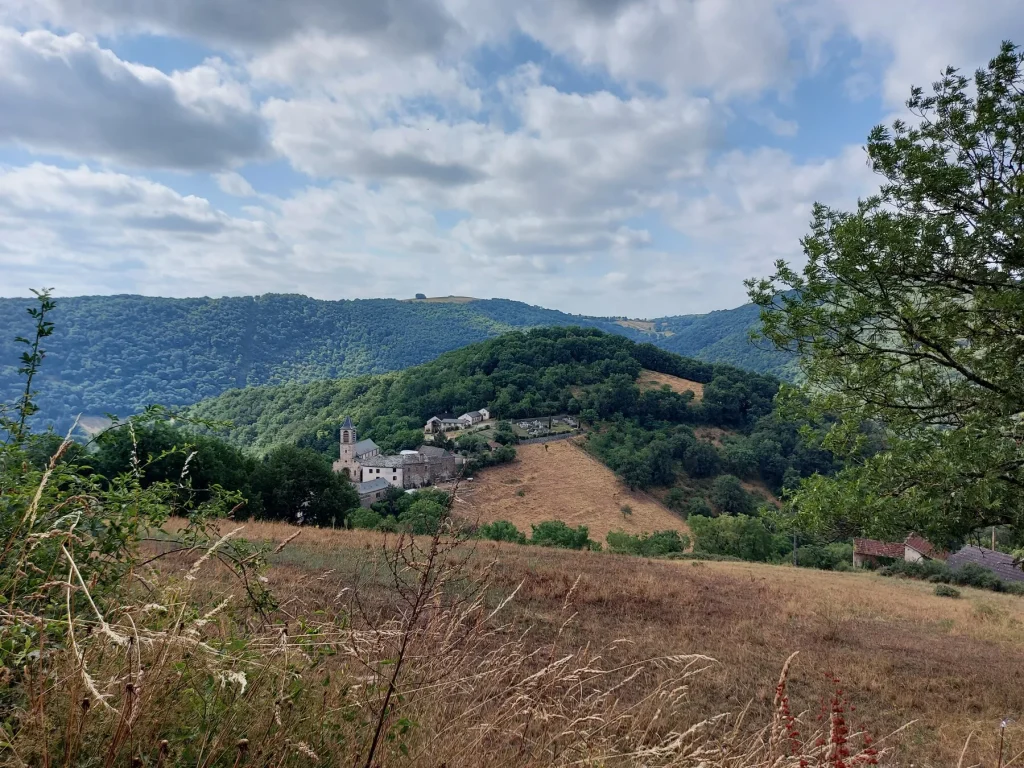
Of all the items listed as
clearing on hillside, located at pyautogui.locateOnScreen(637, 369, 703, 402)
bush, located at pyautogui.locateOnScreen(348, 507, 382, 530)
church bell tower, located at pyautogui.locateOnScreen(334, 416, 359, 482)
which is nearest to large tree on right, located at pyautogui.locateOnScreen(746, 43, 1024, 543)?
bush, located at pyautogui.locateOnScreen(348, 507, 382, 530)

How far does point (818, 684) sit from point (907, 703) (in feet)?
3.32

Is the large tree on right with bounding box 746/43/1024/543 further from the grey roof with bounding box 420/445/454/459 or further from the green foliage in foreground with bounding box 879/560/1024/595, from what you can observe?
the grey roof with bounding box 420/445/454/459

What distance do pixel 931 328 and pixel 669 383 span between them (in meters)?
103

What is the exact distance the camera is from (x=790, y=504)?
8.70m

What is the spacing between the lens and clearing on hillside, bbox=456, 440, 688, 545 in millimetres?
60375

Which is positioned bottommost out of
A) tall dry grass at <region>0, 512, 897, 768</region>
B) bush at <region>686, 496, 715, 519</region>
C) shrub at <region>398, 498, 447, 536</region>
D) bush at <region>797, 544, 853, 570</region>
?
bush at <region>686, 496, 715, 519</region>

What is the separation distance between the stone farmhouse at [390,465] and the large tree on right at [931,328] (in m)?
59.0

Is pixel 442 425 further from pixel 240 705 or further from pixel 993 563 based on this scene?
pixel 240 705

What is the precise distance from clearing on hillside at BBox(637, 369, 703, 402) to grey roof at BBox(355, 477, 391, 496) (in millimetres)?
55827

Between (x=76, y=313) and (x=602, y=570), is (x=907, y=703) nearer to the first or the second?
(x=602, y=570)

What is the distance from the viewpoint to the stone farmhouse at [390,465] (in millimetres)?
67438

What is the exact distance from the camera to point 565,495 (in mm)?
67562

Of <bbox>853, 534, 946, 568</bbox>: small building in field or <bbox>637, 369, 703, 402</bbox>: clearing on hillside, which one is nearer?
<bbox>853, 534, 946, 568</bbox>: small building in field

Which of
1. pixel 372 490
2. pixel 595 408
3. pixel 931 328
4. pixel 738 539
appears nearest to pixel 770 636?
pixel 931 328
